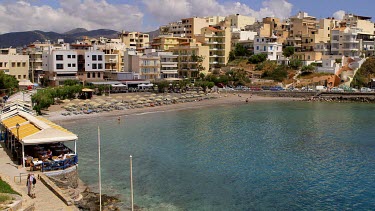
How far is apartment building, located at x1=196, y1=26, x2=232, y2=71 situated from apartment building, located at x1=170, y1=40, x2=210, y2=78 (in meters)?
4.46

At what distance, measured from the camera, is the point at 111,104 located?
6044 centimetres

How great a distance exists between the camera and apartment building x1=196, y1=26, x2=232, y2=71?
97525 millimetres

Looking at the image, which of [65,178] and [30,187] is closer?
[30,187]

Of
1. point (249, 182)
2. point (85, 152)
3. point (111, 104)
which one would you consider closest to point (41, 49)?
point (111, 104)

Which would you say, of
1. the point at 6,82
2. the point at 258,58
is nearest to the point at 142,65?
the point at 258,58

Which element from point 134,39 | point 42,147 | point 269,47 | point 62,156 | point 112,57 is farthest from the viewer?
point 134,39

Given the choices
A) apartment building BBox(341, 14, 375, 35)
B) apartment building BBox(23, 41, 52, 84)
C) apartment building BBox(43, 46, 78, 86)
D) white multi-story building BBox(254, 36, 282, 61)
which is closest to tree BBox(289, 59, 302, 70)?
white multi-story building BBox(254, 36, 282, 61)

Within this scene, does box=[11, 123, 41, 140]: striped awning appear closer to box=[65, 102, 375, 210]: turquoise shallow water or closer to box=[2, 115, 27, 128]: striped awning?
box=[2, 115, 27, 128]: striped awning

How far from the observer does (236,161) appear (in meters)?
31.5

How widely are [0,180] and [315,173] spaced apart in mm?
19611

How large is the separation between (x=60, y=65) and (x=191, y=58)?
27.9 metres

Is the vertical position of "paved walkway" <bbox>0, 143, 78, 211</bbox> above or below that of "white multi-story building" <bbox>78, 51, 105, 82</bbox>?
below

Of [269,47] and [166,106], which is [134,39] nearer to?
[269,47]

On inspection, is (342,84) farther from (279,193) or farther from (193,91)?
(279,193)
